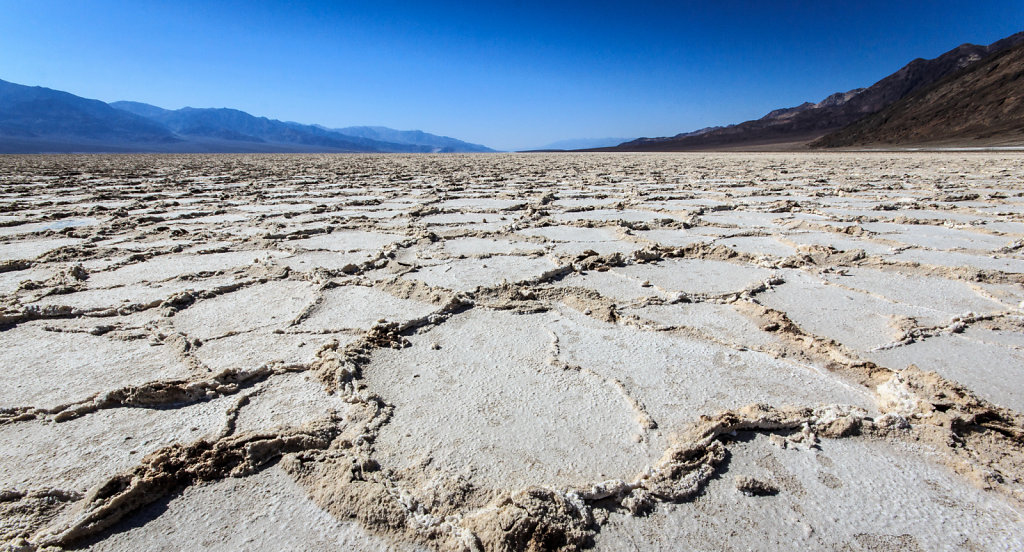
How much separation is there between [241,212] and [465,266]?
9.40 feet

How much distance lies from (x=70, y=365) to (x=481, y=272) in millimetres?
1412

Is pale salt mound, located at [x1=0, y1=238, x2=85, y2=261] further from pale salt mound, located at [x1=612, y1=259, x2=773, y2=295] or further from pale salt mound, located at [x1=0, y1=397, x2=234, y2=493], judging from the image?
pale salt mound, located at [x1=612, y1=259, x2=773, y2=295]

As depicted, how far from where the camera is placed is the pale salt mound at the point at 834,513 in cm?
75

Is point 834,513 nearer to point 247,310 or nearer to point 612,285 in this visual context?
point 612,285

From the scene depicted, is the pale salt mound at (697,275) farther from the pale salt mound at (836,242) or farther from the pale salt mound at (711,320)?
the pale salt mound at (836,242)

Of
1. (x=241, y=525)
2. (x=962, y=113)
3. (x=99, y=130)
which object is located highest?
(x=99, y=130)

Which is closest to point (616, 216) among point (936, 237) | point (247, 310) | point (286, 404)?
point (936, 237)

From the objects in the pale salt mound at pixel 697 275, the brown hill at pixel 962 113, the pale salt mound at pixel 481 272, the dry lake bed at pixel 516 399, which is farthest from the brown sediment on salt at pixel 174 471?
the brown hill at pixel 962 113

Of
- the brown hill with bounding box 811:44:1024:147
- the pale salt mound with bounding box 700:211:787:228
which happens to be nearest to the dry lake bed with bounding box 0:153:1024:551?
the pale salt mound with bounding box 700:211:787:228

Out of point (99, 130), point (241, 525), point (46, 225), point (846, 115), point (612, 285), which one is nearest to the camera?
point (241, 525)

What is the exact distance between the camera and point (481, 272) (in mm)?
2209

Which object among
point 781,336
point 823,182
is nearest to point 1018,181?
point 823,182

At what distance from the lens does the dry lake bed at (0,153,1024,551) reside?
79cm

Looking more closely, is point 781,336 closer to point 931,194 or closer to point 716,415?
point 716,415
